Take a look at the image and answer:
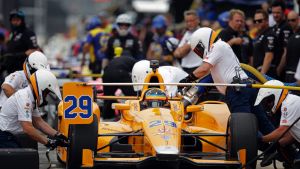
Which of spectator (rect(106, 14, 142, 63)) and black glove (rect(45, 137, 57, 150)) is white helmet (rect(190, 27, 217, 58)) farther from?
spectator (rect(106, 14, 142, 63))

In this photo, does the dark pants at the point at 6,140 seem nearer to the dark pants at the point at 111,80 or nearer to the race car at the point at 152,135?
the race car at the point at 152,135

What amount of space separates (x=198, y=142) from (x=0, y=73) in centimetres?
707

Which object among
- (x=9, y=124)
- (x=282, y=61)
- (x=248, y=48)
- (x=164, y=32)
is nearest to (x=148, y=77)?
(x=9, y=124)

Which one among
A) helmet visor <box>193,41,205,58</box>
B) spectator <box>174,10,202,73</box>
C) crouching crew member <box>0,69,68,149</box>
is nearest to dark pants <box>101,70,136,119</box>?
spectator <box>174,10,202,73</box>

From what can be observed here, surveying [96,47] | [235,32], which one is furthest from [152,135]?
[96,47]

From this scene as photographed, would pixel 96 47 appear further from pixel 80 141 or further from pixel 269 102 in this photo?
pixel 80 141

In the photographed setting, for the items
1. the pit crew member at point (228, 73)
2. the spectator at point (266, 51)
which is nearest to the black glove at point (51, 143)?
the pit crew member at point (228, 73)

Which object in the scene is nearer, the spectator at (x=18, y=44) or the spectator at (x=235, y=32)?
the spectator at (x=235, y=32)

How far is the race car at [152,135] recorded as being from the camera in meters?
10.1

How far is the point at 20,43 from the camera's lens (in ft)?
56.1

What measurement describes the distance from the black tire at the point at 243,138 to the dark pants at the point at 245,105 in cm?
157

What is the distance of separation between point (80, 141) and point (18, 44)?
6972 millimetres

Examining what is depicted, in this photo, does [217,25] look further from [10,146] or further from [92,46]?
[10,146]

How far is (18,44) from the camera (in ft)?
56.0
